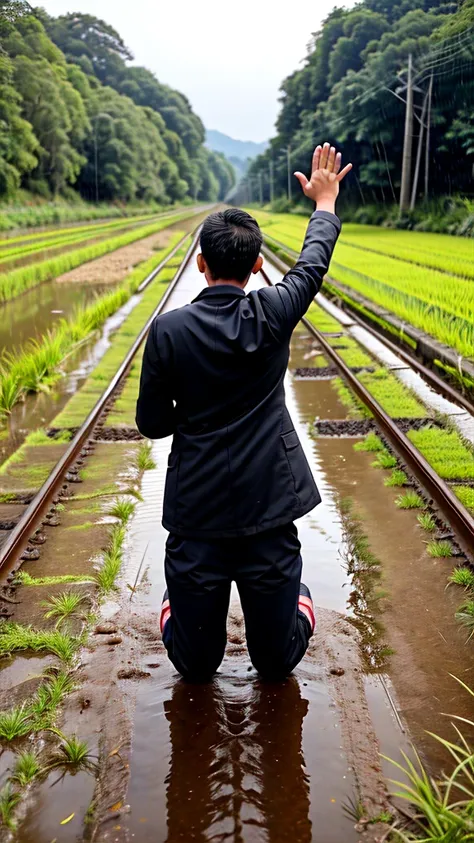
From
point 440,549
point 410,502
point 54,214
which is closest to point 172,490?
point 440,549

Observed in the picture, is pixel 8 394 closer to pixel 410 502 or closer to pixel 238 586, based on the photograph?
pixel 410 502

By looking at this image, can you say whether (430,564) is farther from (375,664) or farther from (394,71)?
(394,71)

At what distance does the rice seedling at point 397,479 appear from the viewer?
591cm

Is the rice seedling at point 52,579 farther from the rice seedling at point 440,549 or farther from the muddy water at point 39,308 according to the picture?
the muddy water at point 39,308

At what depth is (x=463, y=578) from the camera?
14.0 ft

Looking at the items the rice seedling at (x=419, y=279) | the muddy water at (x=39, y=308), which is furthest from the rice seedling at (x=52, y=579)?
the muddy water at (x=39, y=308)

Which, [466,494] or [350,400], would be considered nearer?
[466,494]

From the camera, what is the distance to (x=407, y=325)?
1278 cm

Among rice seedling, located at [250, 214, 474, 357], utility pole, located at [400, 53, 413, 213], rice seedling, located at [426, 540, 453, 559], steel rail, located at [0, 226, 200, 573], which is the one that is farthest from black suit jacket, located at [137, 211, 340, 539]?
utility pole, located at [400, 53, 413, 213]

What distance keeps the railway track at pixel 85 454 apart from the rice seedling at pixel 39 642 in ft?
2.38

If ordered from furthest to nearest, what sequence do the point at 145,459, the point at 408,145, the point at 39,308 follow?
the point at 408,145 → the point at 39,308 → the point at 145,459

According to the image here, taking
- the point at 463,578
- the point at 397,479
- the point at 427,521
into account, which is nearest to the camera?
the point at 463,578

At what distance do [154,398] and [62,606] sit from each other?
179 centimetres

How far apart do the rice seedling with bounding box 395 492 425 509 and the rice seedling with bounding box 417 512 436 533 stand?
6.7 inches
